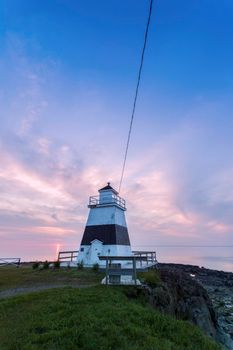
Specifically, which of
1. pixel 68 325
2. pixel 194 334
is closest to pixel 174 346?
pixel 194 334

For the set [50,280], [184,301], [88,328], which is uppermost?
[50,280]

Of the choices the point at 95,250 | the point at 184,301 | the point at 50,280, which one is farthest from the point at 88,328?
the point at 95,250

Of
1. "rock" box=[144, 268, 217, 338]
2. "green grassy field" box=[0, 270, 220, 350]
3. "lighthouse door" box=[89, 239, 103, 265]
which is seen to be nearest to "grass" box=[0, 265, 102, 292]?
"rock" box=[144, 268, 217, 338]

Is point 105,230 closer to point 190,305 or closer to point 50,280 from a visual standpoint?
point 50,280

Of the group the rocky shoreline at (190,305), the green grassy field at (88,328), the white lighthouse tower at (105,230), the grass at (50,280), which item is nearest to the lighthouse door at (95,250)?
the white lighthouse tower at (105,230)

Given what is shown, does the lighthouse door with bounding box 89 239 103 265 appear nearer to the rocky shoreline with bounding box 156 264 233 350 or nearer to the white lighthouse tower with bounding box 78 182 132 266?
the white lighthouse tower with bounding box 78 182 132 266

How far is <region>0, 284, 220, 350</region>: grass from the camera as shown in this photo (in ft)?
19.5

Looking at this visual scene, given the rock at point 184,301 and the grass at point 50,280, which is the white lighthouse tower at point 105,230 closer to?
the grass at point 50,280

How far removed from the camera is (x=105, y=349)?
5.66 meters

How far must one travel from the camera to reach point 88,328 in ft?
21.6

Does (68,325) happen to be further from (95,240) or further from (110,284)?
(95,240)

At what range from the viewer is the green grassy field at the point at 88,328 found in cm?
593

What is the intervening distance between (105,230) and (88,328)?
64.1 feet

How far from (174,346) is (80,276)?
12.2m
